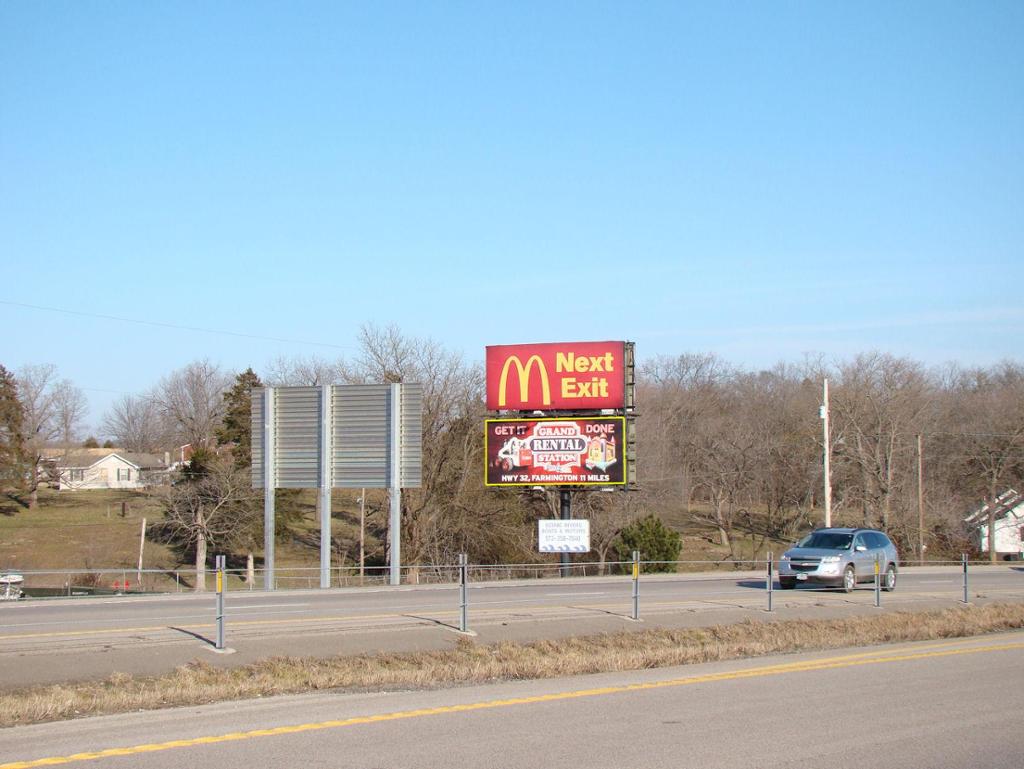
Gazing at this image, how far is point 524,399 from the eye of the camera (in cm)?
4216

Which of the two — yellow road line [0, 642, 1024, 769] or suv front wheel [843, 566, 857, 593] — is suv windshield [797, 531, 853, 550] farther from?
A: yellow road line [0, 642, 1024, 769]

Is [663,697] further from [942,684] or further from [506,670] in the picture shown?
[942,684]

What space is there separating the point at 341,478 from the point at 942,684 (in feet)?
82.1

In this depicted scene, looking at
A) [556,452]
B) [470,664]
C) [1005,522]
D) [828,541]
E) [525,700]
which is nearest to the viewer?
[525,700]

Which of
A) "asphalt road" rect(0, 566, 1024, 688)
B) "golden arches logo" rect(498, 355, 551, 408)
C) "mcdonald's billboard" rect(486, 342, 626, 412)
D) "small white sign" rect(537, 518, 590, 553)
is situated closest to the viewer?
"asphalt road" rect(0, 566, 1024, 688)

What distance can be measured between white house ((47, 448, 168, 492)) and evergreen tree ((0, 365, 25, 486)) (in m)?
11.9

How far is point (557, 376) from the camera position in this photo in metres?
41.9

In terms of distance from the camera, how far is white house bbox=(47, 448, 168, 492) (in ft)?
314

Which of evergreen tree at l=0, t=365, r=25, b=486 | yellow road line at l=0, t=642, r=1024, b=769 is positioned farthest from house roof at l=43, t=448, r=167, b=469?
→ yellow road line at l=0, t=642, r=1024, b=769

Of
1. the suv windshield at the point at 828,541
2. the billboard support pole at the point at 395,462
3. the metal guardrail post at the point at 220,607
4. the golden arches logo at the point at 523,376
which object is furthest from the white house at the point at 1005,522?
the metal guardrail post at the point at 220,607

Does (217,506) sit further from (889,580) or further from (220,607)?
(220,607)

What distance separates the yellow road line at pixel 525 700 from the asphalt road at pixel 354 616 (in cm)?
406

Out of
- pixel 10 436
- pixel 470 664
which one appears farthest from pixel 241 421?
pixel 470 664

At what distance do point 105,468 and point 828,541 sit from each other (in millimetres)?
93049
